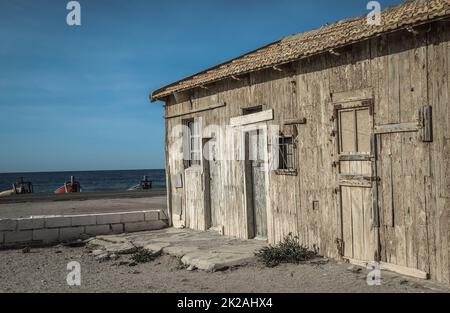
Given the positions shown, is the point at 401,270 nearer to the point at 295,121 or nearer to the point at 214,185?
the point at 295,121

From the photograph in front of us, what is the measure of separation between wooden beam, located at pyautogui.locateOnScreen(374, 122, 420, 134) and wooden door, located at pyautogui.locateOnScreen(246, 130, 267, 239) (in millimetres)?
3245

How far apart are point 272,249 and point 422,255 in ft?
8.76

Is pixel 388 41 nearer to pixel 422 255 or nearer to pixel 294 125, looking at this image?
pixel 294 125

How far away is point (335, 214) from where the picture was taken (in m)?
8.14

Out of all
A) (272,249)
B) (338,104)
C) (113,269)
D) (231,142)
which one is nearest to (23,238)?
(113,269)

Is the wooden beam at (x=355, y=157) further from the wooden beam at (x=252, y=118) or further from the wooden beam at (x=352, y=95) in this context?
the wooden beam at (x=252, y=118)

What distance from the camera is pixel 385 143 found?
727cm

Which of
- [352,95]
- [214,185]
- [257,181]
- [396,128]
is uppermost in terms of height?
[352,95]

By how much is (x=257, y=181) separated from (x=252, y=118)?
1419 mm

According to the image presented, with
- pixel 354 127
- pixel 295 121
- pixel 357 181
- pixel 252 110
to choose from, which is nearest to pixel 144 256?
pixel 252 110

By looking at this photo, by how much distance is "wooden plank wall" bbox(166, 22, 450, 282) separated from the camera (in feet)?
21.5

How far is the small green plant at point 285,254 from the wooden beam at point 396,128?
8.34 ft

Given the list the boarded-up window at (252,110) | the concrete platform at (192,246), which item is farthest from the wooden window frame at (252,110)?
the concrete platform at (192,246)

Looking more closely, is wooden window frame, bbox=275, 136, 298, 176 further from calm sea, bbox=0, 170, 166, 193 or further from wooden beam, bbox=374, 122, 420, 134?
calm sea, bbox=0, 170, 166, 193
